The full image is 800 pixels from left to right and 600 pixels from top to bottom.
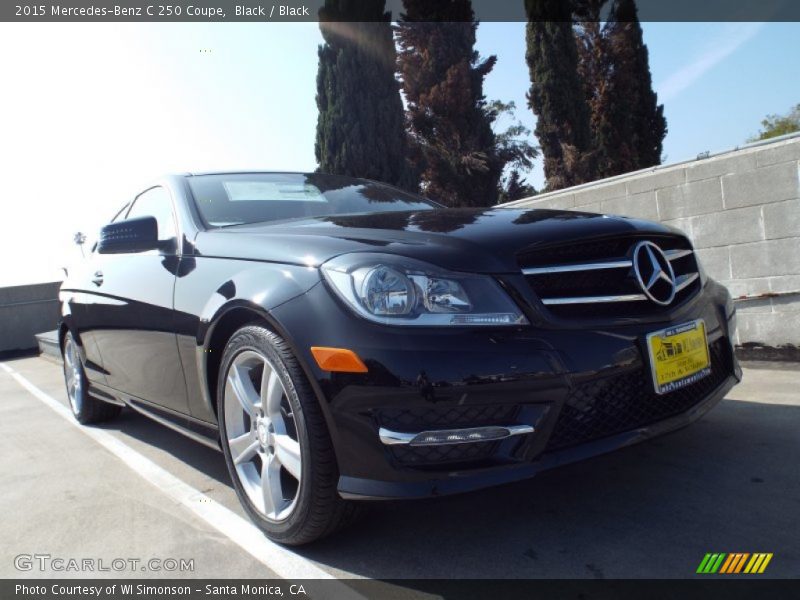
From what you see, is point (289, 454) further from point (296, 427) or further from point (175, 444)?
point (175, 444)

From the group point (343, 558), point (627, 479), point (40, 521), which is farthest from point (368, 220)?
point (40, 521)

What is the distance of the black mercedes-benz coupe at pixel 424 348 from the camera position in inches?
74.8

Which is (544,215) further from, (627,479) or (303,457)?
(303,457)

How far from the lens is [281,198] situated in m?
3.32

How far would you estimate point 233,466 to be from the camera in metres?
2.55

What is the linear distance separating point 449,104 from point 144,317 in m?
21.8

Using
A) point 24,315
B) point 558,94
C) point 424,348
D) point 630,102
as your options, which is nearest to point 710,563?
point 424,348

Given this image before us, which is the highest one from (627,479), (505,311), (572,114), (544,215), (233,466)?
(572,114)

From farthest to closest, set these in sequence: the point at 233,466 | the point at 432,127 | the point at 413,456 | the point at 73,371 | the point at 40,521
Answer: the point at 432,127 < the point at 73,371 < the point at 40,521 < the point at 233,466 < the point at 413,456

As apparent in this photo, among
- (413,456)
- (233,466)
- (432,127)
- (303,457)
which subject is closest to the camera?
(413,456)

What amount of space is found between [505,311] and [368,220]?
0.92m

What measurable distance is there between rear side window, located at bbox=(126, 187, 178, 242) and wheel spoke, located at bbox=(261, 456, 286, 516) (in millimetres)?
1264

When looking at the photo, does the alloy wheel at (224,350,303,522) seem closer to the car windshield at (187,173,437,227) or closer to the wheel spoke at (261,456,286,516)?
the wheel spoke at (261,456,286,516)

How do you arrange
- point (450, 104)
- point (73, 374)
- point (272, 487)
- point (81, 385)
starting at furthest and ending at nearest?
point (450, 104) < point (73, 374) < point (81, 385) < point (272, 487)
